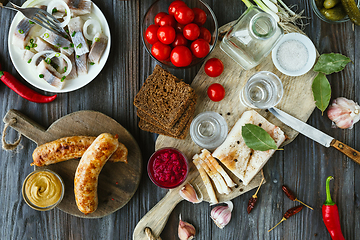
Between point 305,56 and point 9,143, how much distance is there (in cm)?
294

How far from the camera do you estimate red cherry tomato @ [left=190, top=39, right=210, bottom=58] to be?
202 cm

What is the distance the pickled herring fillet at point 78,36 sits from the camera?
221cm

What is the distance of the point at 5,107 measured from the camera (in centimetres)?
242

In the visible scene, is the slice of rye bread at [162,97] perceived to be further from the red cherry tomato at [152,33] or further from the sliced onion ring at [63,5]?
the sliced onion ring at [63,5]

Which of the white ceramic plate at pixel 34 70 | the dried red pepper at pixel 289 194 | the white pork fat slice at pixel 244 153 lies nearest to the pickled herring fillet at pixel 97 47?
the white ceramic plate at pixel 34 70

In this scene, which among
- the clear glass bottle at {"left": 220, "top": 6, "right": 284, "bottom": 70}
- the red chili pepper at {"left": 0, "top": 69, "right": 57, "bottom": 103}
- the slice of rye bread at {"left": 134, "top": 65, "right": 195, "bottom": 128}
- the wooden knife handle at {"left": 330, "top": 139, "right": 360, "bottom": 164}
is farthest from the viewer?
the red chili pepper at {"left": 0, "top": 69, "right": 57, "bottom": 103}

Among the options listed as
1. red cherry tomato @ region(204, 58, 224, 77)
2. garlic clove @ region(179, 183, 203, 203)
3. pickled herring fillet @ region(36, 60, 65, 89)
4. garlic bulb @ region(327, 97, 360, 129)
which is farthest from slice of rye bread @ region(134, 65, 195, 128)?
garlic bulb @ region(327, 97, 360, 129)

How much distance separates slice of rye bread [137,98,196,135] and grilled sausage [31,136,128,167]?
0.32 metres

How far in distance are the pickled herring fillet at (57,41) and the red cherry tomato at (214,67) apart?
129cm

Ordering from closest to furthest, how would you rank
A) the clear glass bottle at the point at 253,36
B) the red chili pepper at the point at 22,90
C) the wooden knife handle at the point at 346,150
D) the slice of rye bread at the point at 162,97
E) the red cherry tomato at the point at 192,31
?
the clear glass bottle at the point at 253,36 < the red cherry tomato at the point at 192,31 < the slice of rye bread at the point at 162,97 < the wooden knife handle at the point at 346,150 < the red chili pepper at the point at 22,90

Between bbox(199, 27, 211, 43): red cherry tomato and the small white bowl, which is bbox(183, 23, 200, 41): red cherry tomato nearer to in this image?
bbox(199, 27, 211, 43): red cherry tomato

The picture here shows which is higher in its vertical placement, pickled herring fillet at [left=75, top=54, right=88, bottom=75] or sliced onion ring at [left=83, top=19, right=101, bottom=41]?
sliced onion ring at [left=83, top=19, right=101, bottom=41]

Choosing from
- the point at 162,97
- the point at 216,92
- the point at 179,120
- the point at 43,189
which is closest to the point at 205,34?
the point at 216,92

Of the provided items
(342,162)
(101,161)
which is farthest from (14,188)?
(342,162)
